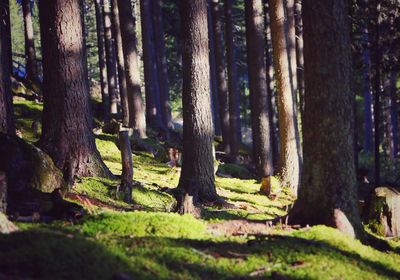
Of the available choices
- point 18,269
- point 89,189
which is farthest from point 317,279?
point 89,189

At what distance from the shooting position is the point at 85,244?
4.68 metres

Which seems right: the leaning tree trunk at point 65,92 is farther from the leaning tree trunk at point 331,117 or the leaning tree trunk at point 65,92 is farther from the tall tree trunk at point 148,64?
the tall tree trunk at point 148,64

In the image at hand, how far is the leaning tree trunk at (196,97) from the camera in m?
11.1

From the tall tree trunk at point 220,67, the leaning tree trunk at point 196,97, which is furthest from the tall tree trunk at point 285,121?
the tall tree trunk at point 220,67

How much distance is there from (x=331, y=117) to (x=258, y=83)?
36.8 ft

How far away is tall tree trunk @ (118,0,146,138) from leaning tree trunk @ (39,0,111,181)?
1036cm

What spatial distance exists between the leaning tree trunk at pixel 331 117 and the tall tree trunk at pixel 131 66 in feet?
47.9

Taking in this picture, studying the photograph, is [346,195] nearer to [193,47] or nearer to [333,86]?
[333,86]

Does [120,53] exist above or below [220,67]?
above

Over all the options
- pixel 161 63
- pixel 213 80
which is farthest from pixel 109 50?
pixel 213 80

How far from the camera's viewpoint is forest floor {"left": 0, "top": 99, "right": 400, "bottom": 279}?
429 cm

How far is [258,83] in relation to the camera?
58.6 feet

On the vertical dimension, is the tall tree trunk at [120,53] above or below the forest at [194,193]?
above

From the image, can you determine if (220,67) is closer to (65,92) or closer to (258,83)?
(258,83)
